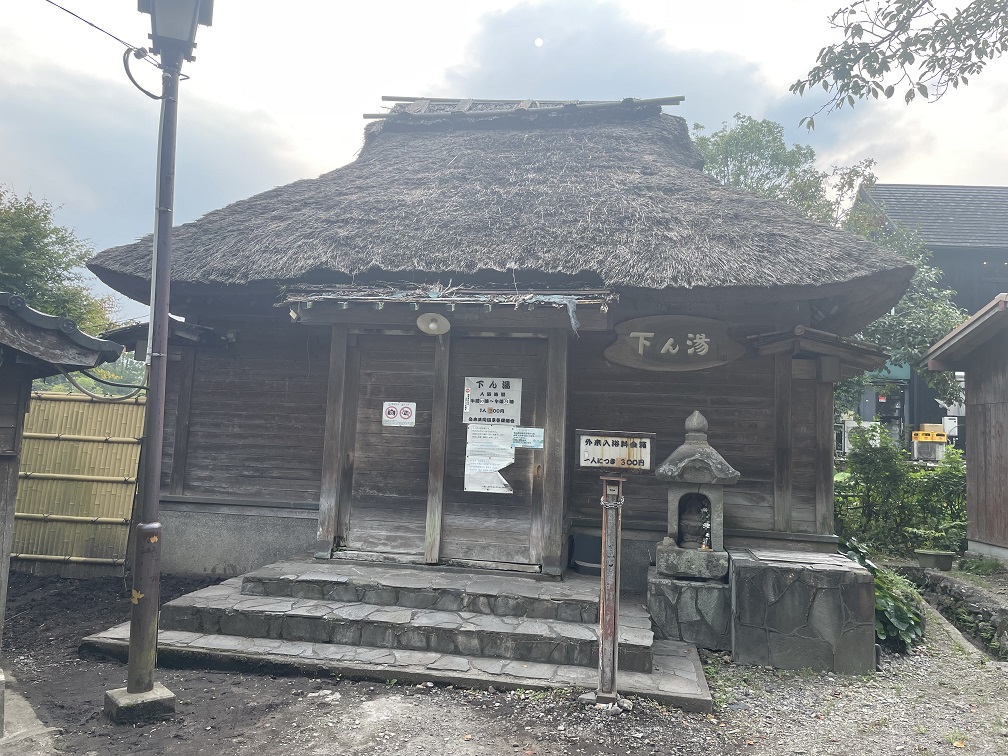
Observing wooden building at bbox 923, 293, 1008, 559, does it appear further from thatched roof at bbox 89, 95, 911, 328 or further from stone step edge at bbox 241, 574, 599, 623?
stone step edge at bbox 241, 574, 599, 623

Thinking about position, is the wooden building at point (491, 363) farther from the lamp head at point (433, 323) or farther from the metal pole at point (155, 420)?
the metal pole at point (155, 420)

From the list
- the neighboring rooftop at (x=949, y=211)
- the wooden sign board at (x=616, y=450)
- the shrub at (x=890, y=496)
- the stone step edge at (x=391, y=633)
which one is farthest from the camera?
the neighboring rooftop at (x=949, y=211)

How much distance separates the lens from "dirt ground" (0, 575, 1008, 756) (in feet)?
12.1

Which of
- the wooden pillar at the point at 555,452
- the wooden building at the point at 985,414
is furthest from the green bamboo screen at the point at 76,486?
the wooden building at the point at 985,414

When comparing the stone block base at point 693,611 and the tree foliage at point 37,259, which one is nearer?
the stone block base at point 693,611

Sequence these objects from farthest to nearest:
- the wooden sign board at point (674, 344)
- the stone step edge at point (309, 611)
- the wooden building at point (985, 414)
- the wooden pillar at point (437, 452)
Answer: the wooden building at point (985, 414) < the wooden sign board at point (674, 344) < the wooden pillar at point (437, 452) < the stone step edge at point (309, 611)

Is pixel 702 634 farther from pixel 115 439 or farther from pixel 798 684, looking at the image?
pixel 115 439

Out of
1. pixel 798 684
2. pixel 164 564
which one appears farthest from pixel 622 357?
pixel 164 564

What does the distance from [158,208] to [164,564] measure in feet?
15.7

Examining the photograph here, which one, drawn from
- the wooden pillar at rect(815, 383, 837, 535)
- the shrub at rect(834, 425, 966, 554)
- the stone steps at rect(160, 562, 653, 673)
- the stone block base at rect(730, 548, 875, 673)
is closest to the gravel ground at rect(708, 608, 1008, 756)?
the stone block base at rect(730, 548, 875, 673)

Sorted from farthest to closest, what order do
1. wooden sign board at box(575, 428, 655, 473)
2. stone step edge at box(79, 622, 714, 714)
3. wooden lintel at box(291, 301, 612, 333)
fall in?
wooden lintel at box(291, 301, 612, 333) → wooden sign board at box(575, 428, 655, 473) → stone step edge at box(79, 622, 714, 714)

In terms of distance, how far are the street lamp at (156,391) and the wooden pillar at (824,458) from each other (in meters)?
5.91

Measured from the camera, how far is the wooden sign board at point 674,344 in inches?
264

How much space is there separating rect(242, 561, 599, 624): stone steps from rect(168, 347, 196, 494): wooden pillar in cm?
218
